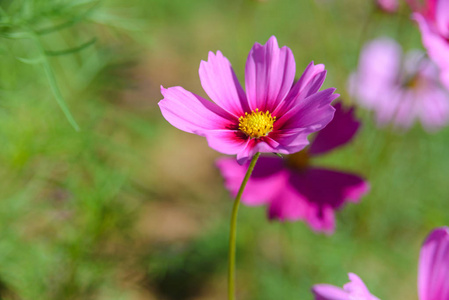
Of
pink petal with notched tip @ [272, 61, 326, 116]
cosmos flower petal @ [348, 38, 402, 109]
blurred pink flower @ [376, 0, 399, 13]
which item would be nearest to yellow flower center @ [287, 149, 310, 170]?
pink petal with notched tip @ [272, 61, 326, 116]

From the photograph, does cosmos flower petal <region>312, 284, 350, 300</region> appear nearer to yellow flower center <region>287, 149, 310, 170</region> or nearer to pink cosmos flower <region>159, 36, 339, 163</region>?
pink cosmos flower <region>159, 36, 339, 163</region>

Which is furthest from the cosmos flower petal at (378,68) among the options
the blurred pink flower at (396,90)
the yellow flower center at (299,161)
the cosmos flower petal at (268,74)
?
the cosmos flower petal at (268,74)

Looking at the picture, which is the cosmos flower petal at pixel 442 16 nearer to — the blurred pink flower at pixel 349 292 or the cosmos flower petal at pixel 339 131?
the cosmos flower petal at pixel 339 131

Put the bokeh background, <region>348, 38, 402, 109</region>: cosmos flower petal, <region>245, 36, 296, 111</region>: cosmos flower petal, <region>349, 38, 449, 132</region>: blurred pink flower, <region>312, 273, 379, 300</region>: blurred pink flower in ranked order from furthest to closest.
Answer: <region>348, 38, 402, 109</region>: cosmos flower petal → <region>349, 38, 449, 132</region>: blurred pink flower → the bokeh background → <region>245, 36, 296, 111</region>: cosmos flower petal → <region>312, 273, 379, 300</region>: blurred pink flower

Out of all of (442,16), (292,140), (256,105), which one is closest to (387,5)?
(442,16)

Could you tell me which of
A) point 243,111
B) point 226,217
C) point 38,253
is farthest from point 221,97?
point 226,217

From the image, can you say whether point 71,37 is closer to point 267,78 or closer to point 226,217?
point 226,217

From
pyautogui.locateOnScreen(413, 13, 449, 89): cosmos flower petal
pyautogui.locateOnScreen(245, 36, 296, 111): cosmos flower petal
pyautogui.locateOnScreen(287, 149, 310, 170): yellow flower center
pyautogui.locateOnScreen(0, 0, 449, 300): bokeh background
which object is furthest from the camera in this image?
pyautogui.locateOnScreen(0, 0, 449, 300): bokeh background
